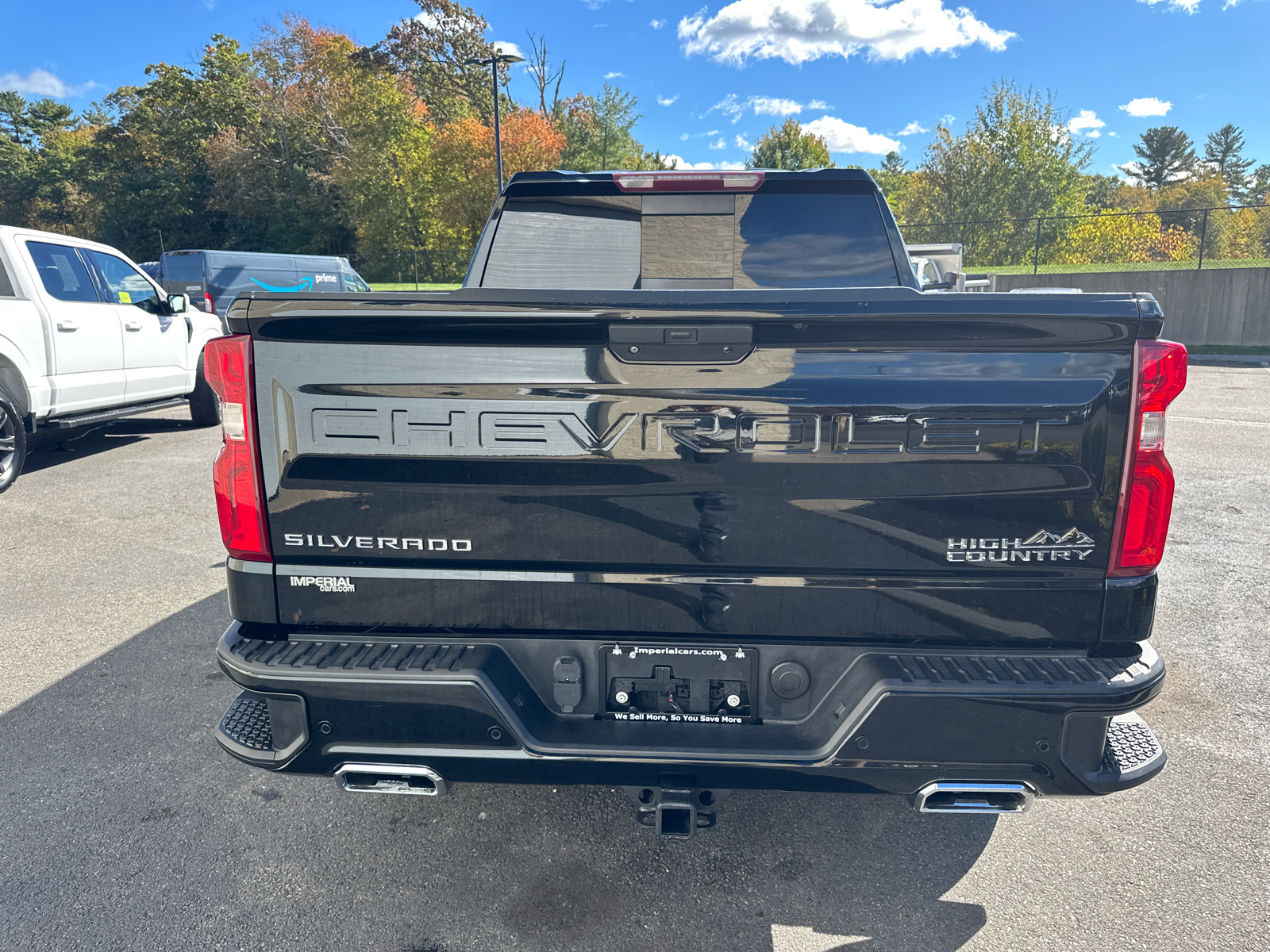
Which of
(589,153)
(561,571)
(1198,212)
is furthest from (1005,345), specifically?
(589,153)

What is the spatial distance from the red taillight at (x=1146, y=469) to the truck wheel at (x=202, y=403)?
402 inches

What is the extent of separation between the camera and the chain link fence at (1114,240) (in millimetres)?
21375

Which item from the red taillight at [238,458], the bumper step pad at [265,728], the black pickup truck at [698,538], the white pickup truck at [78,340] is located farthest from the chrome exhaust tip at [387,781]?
the white pickup truck at [78,340]

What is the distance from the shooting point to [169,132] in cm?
5716

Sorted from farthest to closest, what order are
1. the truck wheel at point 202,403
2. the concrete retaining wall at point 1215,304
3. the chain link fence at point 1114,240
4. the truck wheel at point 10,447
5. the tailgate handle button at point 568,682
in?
1. the chain link fence at point 1114,240
2. the concrete retaining wall at point 1215,304
3. the truck wheel at point 202,403
4. the truck wheel at point 10,447
5. the tailgate handle button at point 568,682

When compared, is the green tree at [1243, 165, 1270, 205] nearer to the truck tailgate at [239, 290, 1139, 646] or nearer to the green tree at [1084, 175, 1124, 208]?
the green tree at [1084, 175, 1124, 208]

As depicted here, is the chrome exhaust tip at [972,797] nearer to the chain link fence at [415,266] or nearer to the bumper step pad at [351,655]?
the bumper step pad at [351,655]

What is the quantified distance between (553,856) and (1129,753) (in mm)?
1735

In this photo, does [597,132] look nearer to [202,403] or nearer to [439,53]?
[439,53]

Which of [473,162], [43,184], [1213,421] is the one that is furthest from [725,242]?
[43,184]

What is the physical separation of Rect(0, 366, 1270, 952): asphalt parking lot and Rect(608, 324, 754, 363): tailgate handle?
1.64m

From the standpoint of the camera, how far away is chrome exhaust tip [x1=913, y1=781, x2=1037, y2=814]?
81.0 inches

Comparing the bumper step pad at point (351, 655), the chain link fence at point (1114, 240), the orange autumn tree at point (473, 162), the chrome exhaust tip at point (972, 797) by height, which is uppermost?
the orange autumn tree at point (473, 162)

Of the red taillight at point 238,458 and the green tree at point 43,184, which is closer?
the red taillight at point 238,458
